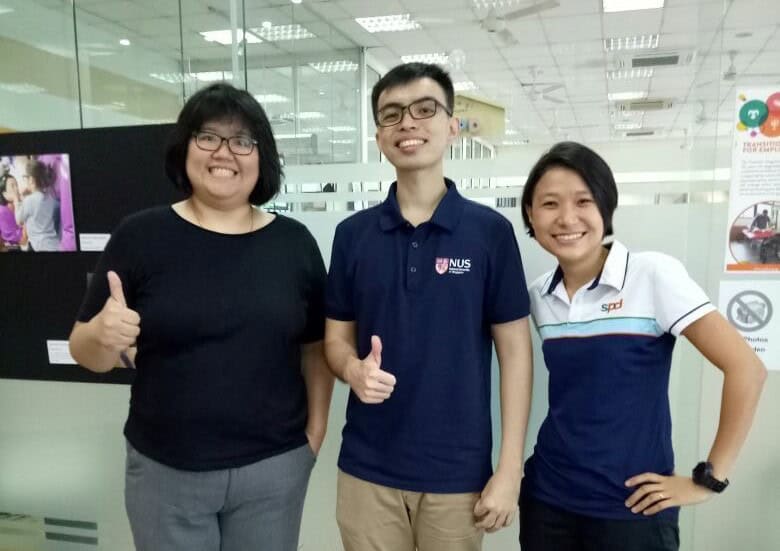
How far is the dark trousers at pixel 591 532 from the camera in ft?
3.67

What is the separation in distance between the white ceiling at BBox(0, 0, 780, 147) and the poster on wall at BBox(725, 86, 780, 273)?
11.4 inches

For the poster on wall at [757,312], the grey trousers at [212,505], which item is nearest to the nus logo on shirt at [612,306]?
the poster on wall at [757,312]

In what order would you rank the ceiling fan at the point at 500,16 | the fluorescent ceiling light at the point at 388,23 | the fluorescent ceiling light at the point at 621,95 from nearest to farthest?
1. the ceiling fan at the point at 500,16
2. the fluorescent ceiling light at the point at 388,23
3. the fluorescent ceiling light at the point at 621,95

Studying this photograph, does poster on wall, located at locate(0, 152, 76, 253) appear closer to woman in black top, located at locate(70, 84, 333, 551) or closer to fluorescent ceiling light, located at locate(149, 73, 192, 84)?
woman in black top, located at locate(70, 84, 333, 551)

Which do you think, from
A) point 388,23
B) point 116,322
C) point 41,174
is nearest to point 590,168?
point 116,322

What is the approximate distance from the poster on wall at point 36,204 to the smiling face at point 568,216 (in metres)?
1.78

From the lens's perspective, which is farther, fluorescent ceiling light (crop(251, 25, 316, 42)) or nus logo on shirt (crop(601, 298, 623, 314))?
fluorescent ceiling light (crop(251, 25, 316, 42))

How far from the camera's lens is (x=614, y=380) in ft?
3.72

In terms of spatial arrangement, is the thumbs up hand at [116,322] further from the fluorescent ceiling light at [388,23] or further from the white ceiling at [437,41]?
the fluorescent ceiling light at [388,23]

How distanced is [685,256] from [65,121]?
9.13ft

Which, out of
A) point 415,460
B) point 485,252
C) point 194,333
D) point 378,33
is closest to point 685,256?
point 485,252

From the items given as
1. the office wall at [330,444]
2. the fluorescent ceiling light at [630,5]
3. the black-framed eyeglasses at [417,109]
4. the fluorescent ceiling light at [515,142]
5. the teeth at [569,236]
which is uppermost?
the fluorescent ceiling light at [630,5]

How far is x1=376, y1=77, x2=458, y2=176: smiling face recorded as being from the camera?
122 centimetres

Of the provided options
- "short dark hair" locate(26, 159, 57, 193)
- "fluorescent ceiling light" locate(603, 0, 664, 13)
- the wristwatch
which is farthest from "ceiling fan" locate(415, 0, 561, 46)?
the wristwatch
